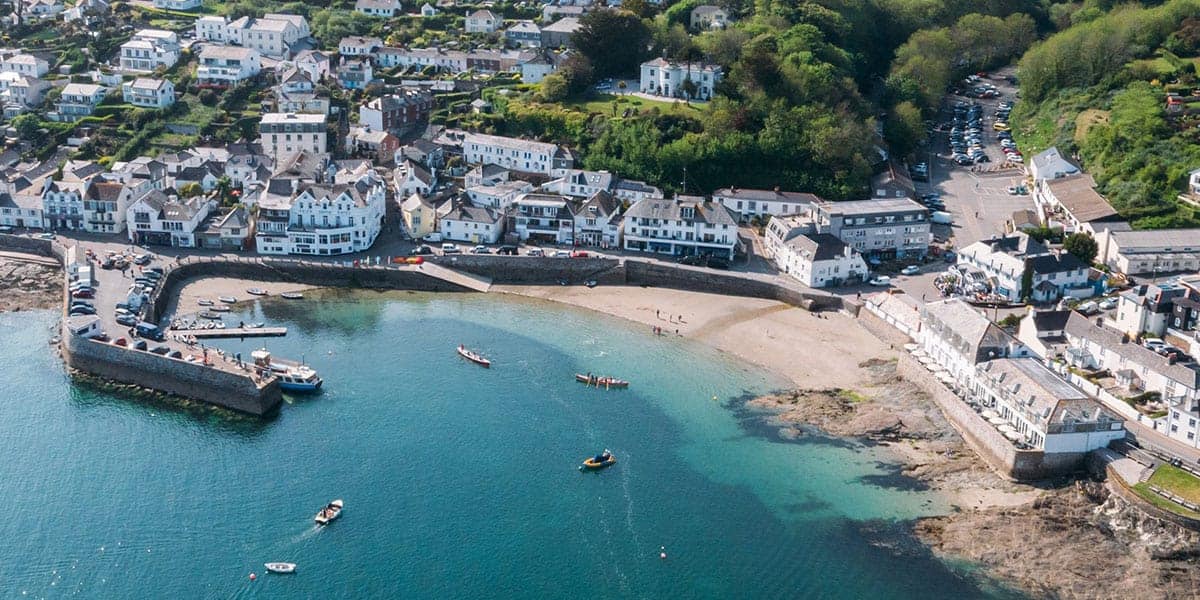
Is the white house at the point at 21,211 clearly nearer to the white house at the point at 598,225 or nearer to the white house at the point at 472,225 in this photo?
the white house at the point at 472,225

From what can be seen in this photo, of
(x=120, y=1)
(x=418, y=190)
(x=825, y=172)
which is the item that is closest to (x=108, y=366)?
(x=418, y=190)

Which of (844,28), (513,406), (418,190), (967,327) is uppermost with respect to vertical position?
(844,28)

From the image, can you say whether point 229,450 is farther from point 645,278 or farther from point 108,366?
point 645,278

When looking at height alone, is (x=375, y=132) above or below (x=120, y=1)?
below

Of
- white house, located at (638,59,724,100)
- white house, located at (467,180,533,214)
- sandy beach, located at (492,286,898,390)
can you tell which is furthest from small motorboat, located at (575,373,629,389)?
white house, located at (638,59,724,100)

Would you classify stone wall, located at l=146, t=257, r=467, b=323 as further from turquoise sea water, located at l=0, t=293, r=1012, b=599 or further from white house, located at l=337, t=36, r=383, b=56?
white house, located at l=337, t=36, r=383, b=56

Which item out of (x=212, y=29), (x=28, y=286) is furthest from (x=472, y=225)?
(x=212, y=29)
